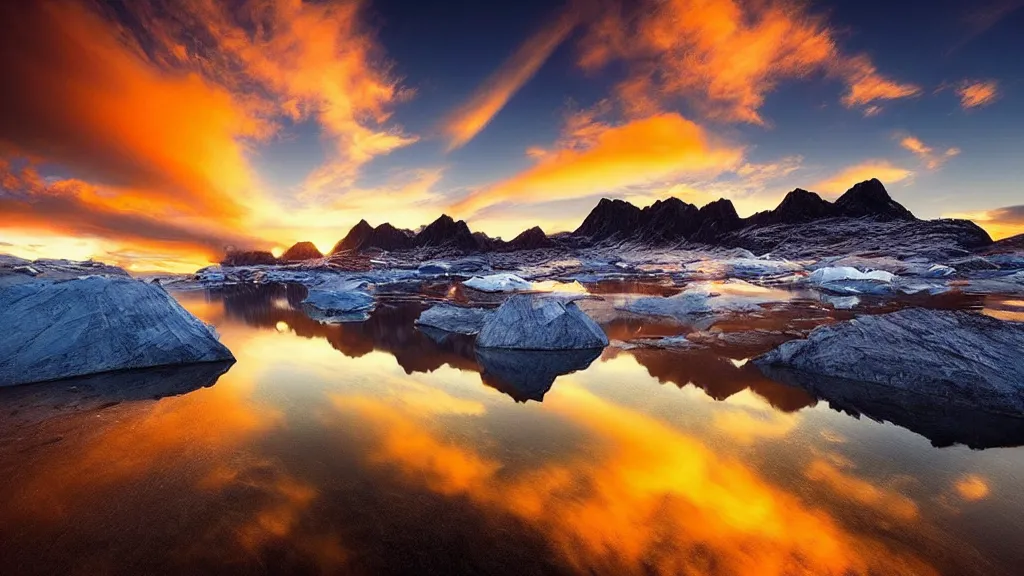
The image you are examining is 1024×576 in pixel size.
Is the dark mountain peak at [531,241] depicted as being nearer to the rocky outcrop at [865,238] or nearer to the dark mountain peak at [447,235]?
the dark mountain peak at [447,235]

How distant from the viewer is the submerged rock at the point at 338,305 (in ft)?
65.8

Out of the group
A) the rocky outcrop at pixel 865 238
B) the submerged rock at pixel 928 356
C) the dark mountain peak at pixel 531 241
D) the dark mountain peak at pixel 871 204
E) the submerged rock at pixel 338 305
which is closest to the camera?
the submerged rock at pixel 928 356

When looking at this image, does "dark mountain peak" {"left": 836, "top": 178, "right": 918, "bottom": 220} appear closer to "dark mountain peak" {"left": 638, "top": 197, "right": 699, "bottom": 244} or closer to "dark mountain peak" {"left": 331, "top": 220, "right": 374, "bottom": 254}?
"dark mountain peak" {"left": 638, "top": 197, "right": 699, "bottom": 244}

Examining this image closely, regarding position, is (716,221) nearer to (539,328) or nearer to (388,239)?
(388,239)

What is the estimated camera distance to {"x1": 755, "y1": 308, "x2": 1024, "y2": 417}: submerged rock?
7000 mm

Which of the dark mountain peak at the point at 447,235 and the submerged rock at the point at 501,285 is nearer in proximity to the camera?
the submerged rock at the point at 501,285

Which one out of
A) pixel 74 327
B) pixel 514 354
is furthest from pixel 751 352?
pixel 74 327

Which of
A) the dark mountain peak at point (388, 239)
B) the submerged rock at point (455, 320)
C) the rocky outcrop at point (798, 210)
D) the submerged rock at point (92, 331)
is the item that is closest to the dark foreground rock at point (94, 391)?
the submerged rock at point (92, 331)

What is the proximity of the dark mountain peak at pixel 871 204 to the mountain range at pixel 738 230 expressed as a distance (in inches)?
8.5

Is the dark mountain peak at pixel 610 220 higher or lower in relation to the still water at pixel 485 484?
higher

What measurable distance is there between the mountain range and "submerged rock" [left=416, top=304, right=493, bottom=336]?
104 m

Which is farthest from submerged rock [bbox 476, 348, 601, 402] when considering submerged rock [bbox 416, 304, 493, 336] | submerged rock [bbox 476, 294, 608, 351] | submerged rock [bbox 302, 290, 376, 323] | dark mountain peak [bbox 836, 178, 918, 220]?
dark mountain peak [bbox 836, 178, 918, 220]

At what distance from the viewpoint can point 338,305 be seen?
70.7 feet

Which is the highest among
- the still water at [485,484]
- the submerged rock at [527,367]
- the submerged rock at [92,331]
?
the submerged rock at [92,331]
